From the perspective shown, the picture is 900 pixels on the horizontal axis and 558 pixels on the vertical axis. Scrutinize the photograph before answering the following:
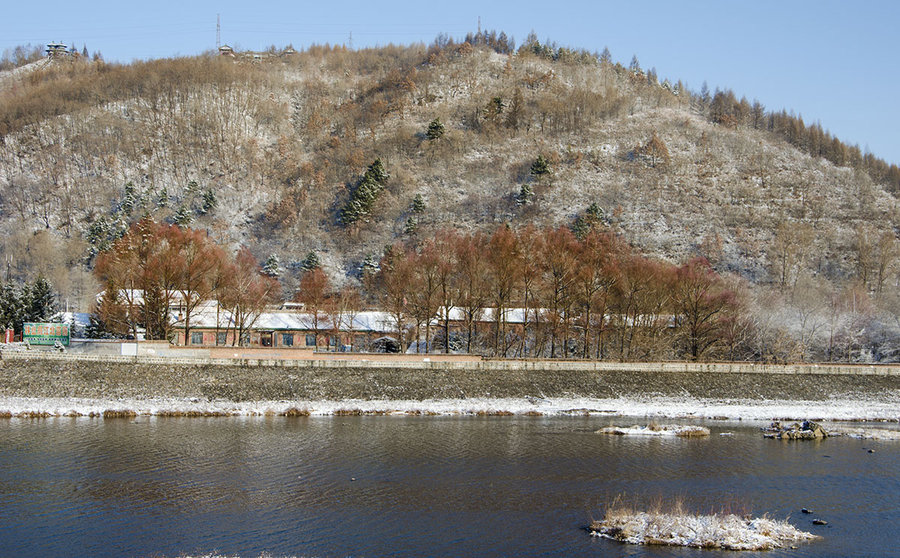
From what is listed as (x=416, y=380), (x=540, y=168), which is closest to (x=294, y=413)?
(x=416, y=380)

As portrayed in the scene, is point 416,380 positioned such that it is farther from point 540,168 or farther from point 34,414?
point 540,168

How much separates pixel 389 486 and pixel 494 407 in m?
21.3

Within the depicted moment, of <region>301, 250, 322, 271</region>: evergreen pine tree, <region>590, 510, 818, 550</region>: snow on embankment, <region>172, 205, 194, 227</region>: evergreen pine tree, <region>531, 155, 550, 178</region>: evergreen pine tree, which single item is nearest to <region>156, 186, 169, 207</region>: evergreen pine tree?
<region>172, 205, 194, 227</region>: evergreen pine tree

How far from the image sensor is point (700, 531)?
23.5m

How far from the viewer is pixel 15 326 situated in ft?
205

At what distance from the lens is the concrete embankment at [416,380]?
47656 mm

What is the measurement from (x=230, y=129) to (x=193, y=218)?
29938mm

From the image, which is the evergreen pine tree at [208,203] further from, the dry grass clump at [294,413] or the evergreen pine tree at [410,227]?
the dry grass clump at [294,413]

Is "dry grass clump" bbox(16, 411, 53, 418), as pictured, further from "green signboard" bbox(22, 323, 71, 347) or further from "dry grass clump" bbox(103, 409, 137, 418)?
"green signboard" bbox(22, 323, 71, 347)

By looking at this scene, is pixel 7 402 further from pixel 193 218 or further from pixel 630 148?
pixel 630 148

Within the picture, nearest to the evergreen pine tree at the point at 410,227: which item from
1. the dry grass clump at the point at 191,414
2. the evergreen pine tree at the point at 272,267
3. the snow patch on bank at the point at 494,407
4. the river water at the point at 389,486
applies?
the evergreen pine tree at the point at 272,267

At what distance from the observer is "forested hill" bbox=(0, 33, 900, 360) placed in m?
112

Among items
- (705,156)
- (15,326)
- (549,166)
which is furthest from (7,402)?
(705,156)

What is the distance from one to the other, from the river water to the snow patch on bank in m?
2.02
